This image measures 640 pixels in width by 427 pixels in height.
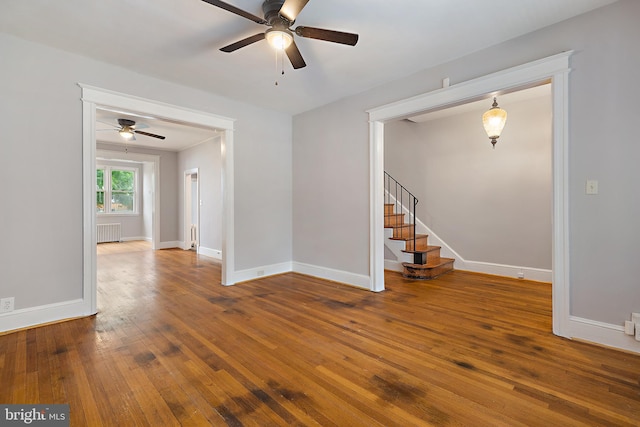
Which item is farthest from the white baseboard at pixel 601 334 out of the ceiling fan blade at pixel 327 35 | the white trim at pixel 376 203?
the ceiling fan blade at pixel 327 35

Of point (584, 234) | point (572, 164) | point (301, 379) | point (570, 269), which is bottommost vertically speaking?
point (301, 379)

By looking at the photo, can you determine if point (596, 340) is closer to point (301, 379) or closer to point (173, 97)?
point (301, 379)

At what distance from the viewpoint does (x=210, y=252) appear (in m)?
7.08

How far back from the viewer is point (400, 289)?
4188mm

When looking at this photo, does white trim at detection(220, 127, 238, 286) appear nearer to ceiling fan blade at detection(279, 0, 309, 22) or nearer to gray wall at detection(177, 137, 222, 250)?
gray wall at detection(177, 137, 222, 250)

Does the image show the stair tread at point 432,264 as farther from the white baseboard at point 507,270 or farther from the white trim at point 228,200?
the white trim at point 228,200

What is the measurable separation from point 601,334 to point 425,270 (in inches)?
93.4

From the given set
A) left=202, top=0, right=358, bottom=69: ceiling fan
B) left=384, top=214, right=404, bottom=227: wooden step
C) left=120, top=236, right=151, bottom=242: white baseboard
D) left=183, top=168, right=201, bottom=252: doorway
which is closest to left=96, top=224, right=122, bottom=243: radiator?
left=120, top=236, right=151, bottom=242: white baseboard

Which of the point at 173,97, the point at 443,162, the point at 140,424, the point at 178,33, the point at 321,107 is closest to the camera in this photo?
the point at 140,424

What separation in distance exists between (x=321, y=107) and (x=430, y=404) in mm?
4277

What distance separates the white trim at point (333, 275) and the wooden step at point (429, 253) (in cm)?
104

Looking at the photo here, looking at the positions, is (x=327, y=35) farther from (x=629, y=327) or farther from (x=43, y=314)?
(x=43, y=314)

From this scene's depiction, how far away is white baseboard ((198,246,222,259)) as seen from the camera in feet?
22.3

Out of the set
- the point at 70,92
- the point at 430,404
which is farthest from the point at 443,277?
the point at 70,92
